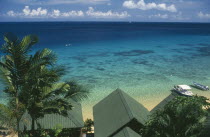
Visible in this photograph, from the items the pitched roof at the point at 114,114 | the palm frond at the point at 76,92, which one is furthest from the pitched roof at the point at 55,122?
the palm frond at the point at 76,92

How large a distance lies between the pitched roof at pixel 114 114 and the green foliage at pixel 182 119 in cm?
431

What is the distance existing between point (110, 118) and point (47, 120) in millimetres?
4294

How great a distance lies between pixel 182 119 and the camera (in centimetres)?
919

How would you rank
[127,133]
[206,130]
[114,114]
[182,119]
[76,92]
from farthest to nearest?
[114,114] < [127,133] < [76,92] < [182,119] < [206,130]

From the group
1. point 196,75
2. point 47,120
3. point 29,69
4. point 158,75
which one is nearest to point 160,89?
point 158,75

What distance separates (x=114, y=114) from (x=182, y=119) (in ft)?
21.6

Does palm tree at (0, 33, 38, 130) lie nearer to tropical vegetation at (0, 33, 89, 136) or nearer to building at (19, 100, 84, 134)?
tropical vegetation at (0, 33, 89, 136)

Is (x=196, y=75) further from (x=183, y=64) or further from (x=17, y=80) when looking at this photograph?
(x=17, y=80)

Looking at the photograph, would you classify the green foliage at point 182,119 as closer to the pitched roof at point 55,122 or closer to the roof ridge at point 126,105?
the roof ridge at point 126,105

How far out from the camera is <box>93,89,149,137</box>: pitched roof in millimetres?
13838

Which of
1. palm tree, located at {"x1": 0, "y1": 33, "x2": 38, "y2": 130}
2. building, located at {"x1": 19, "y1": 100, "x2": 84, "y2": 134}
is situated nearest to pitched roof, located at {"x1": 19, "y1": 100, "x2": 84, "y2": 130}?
building, located at {"x1": 19, "y1": 100, "x2": 84, "y2": 134}

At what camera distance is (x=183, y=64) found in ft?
156

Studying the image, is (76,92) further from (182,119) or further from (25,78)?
(182,119)

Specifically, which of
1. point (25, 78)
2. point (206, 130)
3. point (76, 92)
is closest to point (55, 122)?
point (76, 92)
